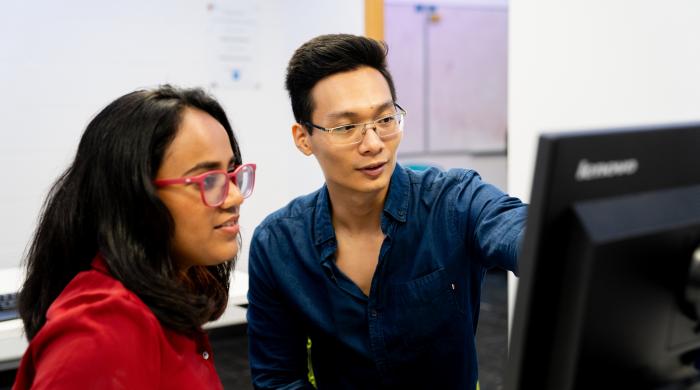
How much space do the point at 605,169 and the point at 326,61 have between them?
1.15m

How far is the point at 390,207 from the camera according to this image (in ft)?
5.32

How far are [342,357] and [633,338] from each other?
3.37ft

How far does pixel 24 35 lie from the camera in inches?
132

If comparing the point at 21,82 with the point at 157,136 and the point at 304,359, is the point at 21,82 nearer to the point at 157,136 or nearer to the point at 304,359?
the point at 304,359

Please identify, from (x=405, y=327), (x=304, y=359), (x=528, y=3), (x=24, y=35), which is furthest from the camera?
(x=24, y=35)

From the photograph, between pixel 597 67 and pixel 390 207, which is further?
pixel 597 67

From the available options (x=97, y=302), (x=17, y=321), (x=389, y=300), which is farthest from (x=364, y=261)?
(x=17, y=321)

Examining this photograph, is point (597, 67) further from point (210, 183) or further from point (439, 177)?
point (210, 183)

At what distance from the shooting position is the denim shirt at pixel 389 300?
62.1 inches

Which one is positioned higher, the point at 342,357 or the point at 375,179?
the point at 375,179

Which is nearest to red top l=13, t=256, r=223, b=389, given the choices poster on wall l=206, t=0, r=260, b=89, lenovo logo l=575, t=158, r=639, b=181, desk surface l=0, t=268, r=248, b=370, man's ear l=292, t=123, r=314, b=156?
desk surface l=0, t=268, r=248, b=370

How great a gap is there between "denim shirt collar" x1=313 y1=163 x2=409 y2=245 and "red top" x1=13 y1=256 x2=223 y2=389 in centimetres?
60

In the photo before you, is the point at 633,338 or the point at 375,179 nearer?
the point at 633,338

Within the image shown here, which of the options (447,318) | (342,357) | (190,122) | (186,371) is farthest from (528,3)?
(186,371)
